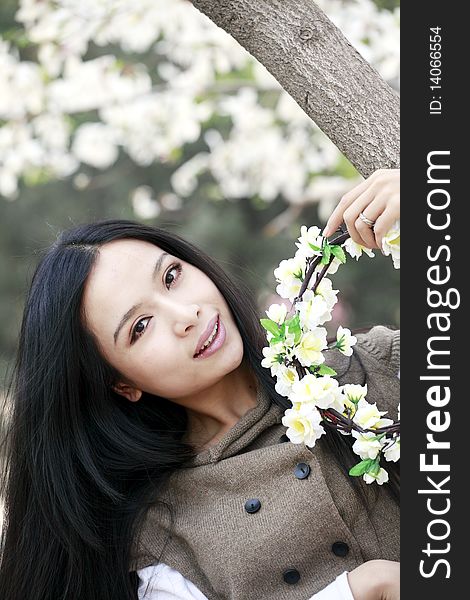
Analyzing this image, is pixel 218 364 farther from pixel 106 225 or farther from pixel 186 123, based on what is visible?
pixel 186 123

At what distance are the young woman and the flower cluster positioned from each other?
0.25m

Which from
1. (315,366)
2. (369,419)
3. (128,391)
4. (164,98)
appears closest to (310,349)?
(315,366)

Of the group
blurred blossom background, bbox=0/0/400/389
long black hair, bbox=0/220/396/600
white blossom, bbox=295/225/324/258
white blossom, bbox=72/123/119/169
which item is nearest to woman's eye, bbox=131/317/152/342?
long black hair, bbox=0/220/396/600

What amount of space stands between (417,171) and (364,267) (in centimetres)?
838

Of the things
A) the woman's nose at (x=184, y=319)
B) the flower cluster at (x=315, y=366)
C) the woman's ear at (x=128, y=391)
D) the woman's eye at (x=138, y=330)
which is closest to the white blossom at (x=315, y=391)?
the flower cluster at (x=315, y=366)

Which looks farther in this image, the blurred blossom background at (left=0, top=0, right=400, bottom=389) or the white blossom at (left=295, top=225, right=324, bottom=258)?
the blurred blossom background at (left=0, top=0, right=400, bottom=389)

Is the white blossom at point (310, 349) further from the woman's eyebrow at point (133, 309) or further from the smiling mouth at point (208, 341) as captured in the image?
the woman's eyebrow at point (133, 309)

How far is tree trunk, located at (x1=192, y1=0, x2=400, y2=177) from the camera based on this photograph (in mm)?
1730

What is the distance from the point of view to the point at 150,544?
2.07 m

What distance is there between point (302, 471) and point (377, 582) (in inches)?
11.9

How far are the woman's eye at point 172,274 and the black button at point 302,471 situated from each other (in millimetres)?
436

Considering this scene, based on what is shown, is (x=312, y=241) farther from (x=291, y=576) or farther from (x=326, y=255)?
(x=291, y=576)

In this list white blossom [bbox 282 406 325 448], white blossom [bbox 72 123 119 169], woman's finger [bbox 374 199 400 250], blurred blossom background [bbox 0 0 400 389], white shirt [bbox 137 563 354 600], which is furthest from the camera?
white blossom [bbox 72 123 119 169]

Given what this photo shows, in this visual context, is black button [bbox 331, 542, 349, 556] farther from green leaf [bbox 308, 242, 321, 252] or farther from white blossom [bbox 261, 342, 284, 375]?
green leaf [bbox 308, 242, 321, 252]
